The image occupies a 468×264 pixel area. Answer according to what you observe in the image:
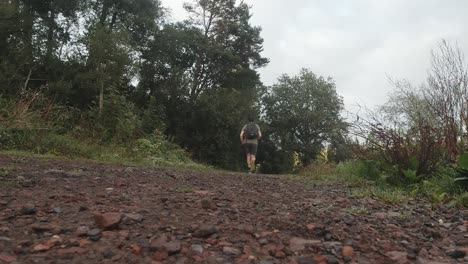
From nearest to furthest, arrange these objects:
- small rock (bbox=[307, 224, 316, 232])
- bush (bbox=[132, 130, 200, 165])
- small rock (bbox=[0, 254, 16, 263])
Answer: small rock (bbox=[0, 254, 16, 263]) → small rock (bbox=[307, 224, 316, 232]) → bush (bbox=[132, 130, 200, 165])

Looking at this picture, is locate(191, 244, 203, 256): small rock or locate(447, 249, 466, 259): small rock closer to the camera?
locate(191, 244, 203, 256): small rock

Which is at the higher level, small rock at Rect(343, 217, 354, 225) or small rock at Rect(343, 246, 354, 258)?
small rock at Rect(343, 217, 354, 225)

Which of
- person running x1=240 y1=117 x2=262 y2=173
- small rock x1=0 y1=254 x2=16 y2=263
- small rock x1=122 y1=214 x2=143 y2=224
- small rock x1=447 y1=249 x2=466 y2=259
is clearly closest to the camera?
small rock x1=0 y1=254 x2=16 y2=263

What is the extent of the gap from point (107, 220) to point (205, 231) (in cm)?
51

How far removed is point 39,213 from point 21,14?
16.7 m

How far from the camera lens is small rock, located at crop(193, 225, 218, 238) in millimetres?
1998

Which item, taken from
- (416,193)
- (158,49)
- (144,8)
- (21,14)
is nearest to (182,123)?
(158,49)

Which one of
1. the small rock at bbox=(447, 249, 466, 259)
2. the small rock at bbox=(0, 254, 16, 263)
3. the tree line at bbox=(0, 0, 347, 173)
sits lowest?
the small rock at bbox=(0, 254, 16, 263)

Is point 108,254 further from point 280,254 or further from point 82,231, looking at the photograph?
point 280,254

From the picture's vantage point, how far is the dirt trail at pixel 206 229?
1.77m

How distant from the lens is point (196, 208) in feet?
8.63

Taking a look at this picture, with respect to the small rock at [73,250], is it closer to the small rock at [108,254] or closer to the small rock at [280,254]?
the small rock at [108,254]

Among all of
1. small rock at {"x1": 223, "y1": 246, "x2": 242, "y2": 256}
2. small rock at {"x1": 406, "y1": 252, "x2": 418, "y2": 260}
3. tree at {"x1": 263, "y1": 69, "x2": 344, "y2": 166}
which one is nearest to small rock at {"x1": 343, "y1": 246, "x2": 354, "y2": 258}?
small rock at {"x1": 406, "y1": 252, "x2": 418, "y2": 260}

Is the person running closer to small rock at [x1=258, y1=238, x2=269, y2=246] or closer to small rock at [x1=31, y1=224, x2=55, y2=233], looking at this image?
small rock at [x1=258, y1=238, x2=269, y2=246]
